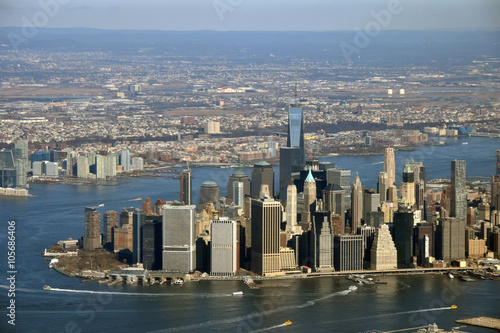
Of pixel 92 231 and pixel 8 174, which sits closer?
pixel 92 231

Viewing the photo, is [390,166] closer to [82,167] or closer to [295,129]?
[295,129]

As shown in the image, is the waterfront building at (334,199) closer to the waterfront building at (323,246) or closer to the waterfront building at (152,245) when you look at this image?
the waterfront building at (323,246)

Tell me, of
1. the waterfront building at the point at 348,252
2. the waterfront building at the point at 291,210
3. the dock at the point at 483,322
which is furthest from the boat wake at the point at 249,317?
the waterfront building at the point at 291,210

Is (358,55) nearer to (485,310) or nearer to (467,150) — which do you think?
(467,150)

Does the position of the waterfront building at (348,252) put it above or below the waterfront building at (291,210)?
below

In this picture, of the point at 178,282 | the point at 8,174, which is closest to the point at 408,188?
the point at 178,282

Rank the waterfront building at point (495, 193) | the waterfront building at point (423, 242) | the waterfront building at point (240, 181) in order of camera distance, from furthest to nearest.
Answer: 1. the waterfront building at point (240, 181)
2. the waterfront building at point (495, 193)
3. the waterfront building at point (423, 242)
